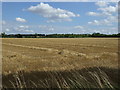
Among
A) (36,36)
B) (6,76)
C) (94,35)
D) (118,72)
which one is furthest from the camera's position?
(94,35)

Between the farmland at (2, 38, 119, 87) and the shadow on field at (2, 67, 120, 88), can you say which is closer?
the shadow on field at (2, 67, 120, 88)

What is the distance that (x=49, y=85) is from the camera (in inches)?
195

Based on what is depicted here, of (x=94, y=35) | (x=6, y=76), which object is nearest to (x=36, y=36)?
(x=94, y=35)

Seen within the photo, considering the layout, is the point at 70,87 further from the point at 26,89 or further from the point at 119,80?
the point at 119,80

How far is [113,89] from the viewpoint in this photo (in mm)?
4066

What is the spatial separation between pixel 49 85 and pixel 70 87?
804 millimetres

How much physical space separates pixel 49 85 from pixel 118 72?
265 cm

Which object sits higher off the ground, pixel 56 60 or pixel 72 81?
pixel 72 81

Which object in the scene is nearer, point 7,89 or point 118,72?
point 7,89

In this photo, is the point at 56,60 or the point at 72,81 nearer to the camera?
the point at 72,81

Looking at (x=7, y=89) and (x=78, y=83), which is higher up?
(x=78, y=83)

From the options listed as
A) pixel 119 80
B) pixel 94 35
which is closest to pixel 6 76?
pixel 119 80

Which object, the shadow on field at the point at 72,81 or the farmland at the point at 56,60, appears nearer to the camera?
the shadow on field at the point at 72,81

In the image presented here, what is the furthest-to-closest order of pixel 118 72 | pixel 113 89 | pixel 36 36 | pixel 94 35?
pixel 94 35 < pixel 36 36 < pixel 118 72 < pixel 113 89
